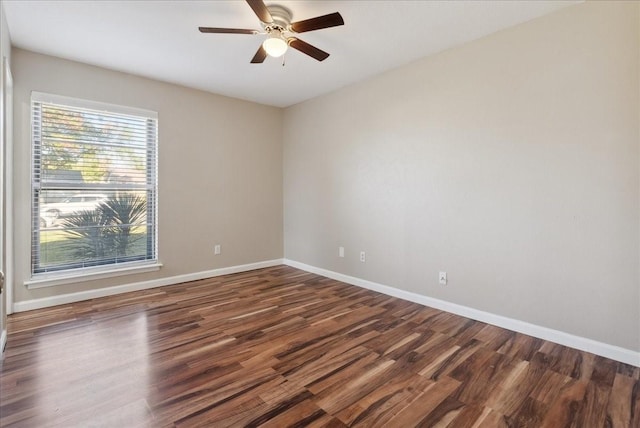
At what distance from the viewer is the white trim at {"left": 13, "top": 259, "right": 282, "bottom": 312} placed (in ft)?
10.3

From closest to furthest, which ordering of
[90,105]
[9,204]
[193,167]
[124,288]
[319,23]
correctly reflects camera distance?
[319,23]
[9,204]
[90,105]
[124,288]
[193,167]

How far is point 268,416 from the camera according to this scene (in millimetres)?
1646

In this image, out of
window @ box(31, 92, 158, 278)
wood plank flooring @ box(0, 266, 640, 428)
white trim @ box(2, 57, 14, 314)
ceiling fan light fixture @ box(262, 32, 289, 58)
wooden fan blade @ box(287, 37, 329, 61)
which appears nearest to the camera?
wood plank flooring @ box(0, 266, 640, 428)

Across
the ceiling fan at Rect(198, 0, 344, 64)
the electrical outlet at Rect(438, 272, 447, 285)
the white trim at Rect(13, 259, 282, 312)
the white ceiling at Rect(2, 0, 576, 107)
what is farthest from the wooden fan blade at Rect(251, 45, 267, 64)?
the white trim at Rect(13, 259, 282, 312)

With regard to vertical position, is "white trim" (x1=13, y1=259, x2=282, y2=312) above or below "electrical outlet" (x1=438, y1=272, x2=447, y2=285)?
below

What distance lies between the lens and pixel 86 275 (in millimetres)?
3418

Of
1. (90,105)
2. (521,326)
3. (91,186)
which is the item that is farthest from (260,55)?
(521,326)

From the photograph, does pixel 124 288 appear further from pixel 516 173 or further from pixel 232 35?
pixel 516 173

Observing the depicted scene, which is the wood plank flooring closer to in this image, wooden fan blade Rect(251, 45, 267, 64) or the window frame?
the window frame

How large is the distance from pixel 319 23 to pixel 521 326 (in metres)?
2.94

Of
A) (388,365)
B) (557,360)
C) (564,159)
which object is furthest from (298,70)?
(557,360)

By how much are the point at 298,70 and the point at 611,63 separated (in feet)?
8.94

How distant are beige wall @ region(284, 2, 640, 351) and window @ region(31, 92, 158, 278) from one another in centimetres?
263

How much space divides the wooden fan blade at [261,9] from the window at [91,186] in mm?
2386
